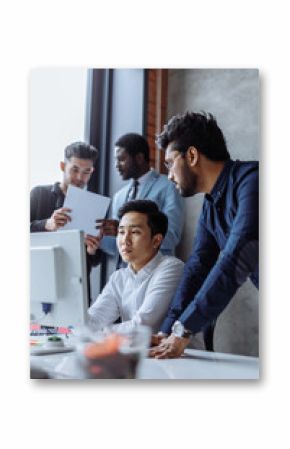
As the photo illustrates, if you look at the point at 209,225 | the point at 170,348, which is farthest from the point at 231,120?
the point at 170,348

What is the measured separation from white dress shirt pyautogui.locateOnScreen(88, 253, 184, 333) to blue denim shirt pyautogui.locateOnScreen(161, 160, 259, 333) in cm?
3

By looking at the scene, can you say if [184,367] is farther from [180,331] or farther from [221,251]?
[221,251]

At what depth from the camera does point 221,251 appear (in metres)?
2.04

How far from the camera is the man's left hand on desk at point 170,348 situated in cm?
198

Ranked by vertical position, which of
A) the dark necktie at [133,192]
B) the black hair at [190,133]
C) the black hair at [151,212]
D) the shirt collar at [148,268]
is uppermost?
the black hair at [190,133]

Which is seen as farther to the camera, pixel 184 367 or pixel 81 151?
pixel 81 151

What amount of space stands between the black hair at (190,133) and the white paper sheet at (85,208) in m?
0.29

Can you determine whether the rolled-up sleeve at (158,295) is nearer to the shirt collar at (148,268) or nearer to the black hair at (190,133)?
the shirt collar at (148,268)

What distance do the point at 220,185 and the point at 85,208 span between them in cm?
48

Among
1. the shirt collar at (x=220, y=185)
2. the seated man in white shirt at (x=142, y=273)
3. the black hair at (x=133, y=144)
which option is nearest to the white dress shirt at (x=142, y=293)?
the seated man in white shirt at (x=142, y=273)

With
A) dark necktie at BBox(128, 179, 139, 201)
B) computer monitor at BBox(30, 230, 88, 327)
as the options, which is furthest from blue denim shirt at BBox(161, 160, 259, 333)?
computer monitor at BBox(30, 230, 88, 327)
